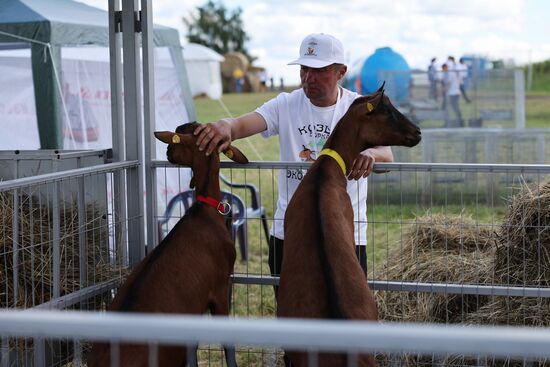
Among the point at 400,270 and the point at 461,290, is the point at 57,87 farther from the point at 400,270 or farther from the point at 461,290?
the point at 461,290

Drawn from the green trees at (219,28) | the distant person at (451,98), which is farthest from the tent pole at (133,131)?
the green trees at (219,28)

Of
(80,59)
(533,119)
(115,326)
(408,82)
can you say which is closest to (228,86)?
(533,119)

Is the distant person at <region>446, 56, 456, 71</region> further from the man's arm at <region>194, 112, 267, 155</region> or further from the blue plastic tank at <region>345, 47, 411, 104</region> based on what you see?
the man's arm at <region>194, 112, 267, 155</region>

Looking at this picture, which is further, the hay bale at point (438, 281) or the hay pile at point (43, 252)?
the hay bale at point (438, 281)

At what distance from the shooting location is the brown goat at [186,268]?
420 centimetres

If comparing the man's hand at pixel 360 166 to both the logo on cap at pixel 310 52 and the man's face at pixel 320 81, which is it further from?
the logo on cap at pixel 310 52

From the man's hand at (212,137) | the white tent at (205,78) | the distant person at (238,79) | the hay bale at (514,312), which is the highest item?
the distant person at (238,79)

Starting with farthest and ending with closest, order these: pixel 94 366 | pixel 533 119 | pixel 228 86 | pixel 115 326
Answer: pixel 228 86, pixel 533 119, pixel 94 366, pixel 115 326

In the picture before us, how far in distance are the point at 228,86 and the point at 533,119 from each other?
39.0 metres

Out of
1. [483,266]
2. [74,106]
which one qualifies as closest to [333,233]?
[483,266]

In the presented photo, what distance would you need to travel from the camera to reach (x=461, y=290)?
16.9 ft

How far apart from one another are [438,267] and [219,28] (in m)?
81.4

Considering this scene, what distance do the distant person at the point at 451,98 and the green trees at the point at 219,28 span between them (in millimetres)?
65803

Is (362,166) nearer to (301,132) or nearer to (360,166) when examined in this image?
(360,166)
